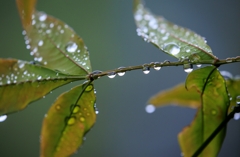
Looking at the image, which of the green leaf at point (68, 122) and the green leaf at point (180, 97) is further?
the green leaf at point (180, 97)

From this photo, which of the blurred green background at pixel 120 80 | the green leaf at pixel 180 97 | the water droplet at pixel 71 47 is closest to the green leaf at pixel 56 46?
the water droplet at pixel 71 47

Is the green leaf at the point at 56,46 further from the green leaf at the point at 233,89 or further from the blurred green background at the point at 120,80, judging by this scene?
the blurred green background at the point at 120,80

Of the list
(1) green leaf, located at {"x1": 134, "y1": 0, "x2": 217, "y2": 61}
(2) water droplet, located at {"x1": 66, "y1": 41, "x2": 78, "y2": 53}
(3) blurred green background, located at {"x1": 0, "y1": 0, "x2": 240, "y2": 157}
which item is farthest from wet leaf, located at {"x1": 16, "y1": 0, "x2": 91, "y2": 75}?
(3) blurred green background, located at {"x1": 0, "y1": 0, "x2": 240, "y2": 157}

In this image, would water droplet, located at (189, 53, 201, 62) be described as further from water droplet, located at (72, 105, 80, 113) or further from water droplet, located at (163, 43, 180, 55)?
water droplet, located at (72, 105, 80, 113)

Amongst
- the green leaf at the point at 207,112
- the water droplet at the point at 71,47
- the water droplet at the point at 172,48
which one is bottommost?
the green leaf at the point at 207,112

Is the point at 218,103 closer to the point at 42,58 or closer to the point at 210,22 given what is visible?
the point at 42,58

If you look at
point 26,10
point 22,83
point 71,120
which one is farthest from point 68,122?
point 26,10

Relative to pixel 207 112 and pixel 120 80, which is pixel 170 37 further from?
pixel 120 80
